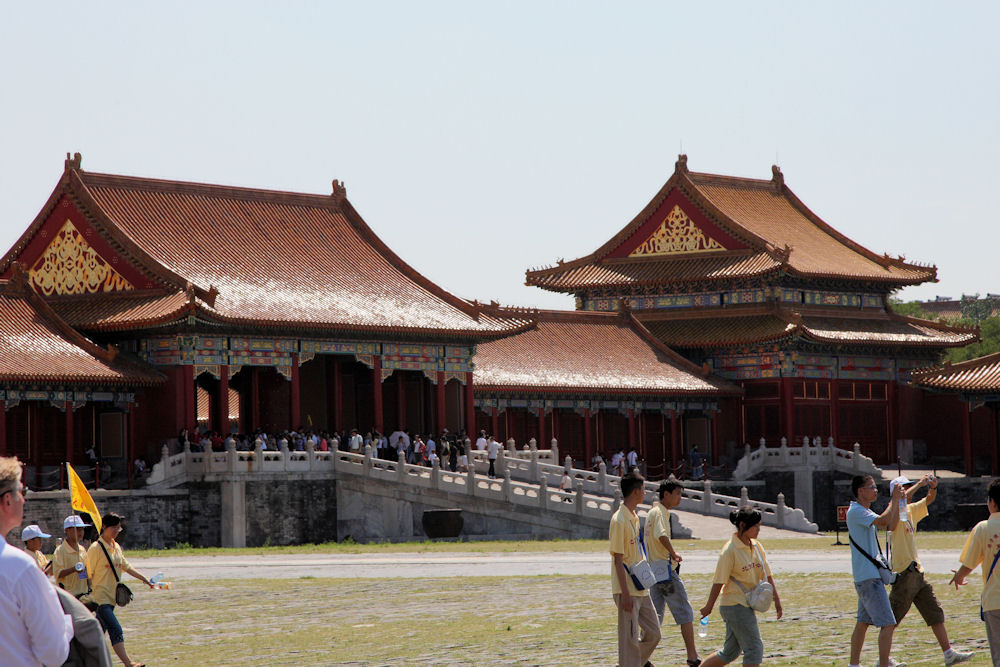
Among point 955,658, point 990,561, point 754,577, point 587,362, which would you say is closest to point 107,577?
point 754,577

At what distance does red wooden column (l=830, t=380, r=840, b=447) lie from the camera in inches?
2409

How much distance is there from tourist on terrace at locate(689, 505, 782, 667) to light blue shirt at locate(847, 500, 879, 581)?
125 centimetres

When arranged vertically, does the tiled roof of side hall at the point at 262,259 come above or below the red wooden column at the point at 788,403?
above

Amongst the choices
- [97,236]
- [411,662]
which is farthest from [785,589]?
[97,236]

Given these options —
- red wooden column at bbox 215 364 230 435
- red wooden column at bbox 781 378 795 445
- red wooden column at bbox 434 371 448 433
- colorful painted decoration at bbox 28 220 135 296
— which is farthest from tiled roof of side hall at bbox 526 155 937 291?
colorful painted decoration at bbox 28 220 135 296

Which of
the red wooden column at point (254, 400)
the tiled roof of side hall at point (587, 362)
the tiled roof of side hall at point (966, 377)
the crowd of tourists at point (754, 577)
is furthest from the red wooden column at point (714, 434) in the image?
the crowd of tourists at point (754, 577)

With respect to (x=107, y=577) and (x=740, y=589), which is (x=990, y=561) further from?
(x=107, y=577)

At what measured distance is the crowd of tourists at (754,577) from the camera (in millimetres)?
14406

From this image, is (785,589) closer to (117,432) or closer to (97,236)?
(117,432)

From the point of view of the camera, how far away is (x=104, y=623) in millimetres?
17156

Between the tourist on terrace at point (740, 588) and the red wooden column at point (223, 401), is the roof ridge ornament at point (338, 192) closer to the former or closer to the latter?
the red wooden column at point (223, 401)

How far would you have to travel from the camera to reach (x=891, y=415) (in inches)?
2489

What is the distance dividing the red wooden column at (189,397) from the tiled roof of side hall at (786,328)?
21.8 m

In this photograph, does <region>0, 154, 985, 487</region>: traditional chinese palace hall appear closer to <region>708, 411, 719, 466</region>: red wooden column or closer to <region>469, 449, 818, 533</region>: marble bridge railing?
<region>708, 411, 719, 466</region>: red wooden column
